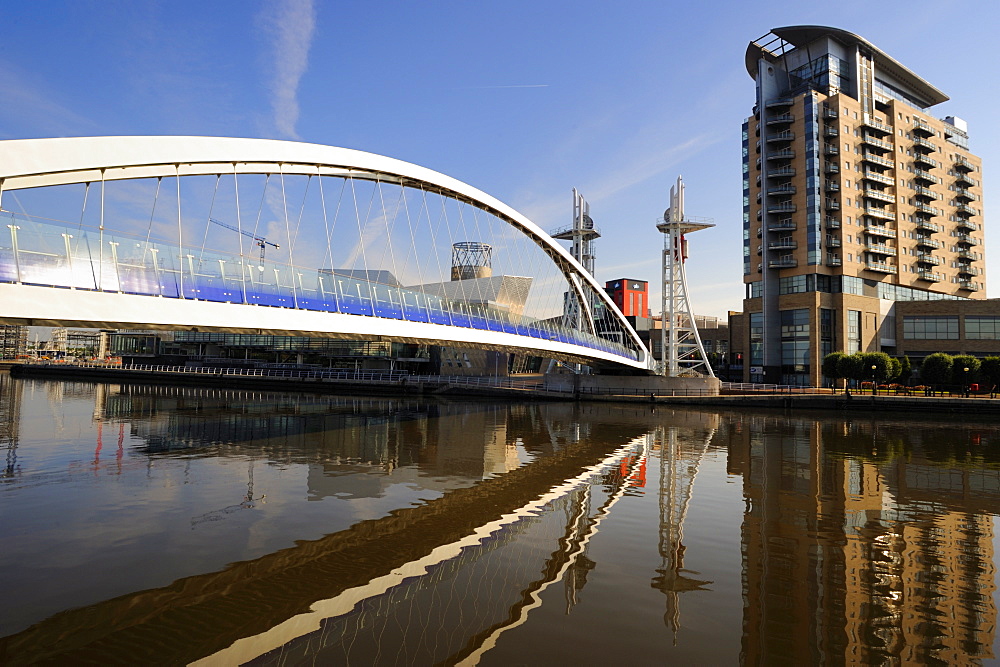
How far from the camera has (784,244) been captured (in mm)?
57719

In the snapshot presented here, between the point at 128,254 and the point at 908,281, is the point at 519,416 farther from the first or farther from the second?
the point at 908,281

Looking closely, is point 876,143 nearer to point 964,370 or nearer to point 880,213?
point 880,213

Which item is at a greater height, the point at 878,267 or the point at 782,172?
the point at 782,172

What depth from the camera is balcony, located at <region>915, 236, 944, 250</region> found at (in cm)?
6281

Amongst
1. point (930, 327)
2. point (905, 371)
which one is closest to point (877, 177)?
point (930, 327)

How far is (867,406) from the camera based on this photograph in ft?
125

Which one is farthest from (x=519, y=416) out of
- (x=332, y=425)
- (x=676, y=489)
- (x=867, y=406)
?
(x=867, y=406)

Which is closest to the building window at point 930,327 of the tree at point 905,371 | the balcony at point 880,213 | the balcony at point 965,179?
the tree at point 905,371

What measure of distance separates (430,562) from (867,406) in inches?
1520

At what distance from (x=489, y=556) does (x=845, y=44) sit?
235 ft

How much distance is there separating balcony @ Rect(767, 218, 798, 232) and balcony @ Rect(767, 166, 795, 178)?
4.50m

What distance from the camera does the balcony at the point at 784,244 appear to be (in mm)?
57213

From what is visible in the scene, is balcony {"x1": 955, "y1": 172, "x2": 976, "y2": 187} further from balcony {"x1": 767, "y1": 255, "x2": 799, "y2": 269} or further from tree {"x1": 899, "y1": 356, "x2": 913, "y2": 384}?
tree {"x1": 899, "y1": 356, "x2": 913, "y2": 384}

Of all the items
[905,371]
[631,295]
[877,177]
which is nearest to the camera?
[905,371]
